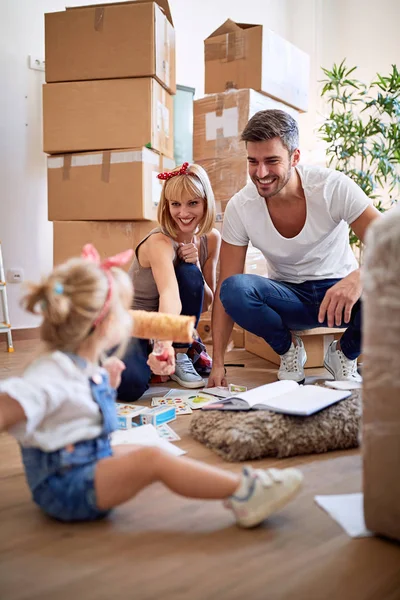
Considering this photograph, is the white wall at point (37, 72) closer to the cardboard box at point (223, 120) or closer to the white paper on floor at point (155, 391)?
the cardboard box at point (223, 120)

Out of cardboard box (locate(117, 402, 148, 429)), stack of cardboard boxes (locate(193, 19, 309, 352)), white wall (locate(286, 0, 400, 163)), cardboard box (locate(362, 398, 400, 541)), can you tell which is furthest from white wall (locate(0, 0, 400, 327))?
cardboard box (locate(362, 398, 400, 541))

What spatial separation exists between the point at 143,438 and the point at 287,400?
1.18 feet

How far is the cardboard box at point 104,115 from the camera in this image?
252 centimetres

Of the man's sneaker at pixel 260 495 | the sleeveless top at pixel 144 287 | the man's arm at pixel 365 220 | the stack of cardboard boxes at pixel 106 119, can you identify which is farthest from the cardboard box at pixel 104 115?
the man's sneaker at pixel 260 495

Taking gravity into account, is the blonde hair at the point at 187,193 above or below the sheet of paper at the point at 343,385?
above

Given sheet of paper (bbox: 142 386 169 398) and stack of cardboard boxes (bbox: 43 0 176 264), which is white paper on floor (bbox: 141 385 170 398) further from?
stack of cardboard boxes (bbox: 43 0 176 264)

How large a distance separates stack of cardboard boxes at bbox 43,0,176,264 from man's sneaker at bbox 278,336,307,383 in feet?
3.13

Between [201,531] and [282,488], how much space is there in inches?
6.2

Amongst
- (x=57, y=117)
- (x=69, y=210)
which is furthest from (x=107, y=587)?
(x=57, y=117)

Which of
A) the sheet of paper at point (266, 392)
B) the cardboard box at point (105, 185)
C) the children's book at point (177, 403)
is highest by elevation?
the cardboard box at point (105, 185)

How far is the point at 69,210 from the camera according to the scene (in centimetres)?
267

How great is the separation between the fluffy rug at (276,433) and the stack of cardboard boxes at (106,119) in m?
1.43

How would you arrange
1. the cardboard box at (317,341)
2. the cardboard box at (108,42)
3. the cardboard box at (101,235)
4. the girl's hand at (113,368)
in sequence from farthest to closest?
the cardboard box at (101,235)
the cardboard box at (108,42)
the cardboard box at (317,341)
the girl's hand at (113,368)

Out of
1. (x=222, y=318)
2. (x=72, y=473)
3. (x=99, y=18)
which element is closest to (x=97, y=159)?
(x=99, y=18)
